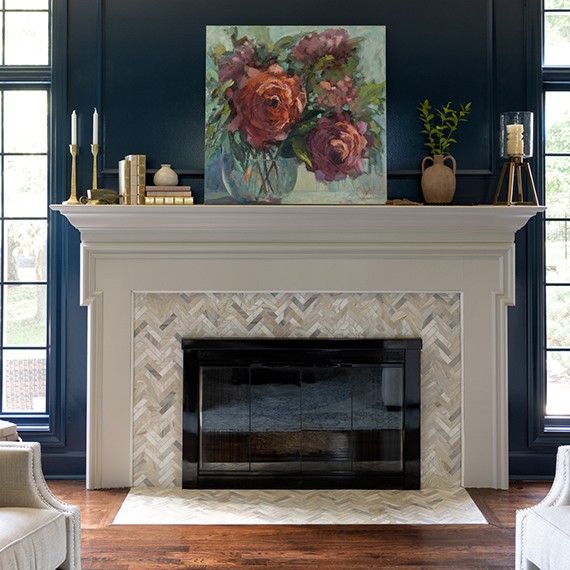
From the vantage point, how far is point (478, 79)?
13.6ft

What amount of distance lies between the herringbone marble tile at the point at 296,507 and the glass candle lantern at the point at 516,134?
1790 millimetres

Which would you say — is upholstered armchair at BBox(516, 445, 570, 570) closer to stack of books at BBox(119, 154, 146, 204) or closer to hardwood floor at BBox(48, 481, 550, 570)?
hardwood floor at BBox(48, 481, 550, 570)

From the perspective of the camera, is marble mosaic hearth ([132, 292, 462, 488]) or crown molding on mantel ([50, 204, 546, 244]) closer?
crown molding on mantel ([50, 204, 546, 244])

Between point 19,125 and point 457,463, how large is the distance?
3.05 m

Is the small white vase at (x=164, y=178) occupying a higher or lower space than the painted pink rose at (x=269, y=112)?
lower

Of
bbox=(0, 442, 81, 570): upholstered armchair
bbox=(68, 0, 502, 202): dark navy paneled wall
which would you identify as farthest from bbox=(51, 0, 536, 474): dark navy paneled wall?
bbox=(0, 442, 81, 570): upholstered armchair

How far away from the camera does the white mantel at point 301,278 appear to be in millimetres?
3941

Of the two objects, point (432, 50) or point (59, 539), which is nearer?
point (59, 539)

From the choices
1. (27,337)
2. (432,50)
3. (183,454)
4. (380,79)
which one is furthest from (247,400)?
(432,50)

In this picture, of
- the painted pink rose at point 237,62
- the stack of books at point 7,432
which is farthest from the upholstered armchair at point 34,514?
the painted pink rose at point 237,62

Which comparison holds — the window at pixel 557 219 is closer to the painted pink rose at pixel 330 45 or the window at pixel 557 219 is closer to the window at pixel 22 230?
the painted pink rose at pixel 330 45

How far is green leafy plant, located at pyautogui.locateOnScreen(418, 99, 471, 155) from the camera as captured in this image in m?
4.07

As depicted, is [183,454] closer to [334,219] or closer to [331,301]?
[331,301]

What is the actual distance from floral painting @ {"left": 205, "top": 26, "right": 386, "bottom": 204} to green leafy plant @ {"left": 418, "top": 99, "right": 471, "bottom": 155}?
23cm
